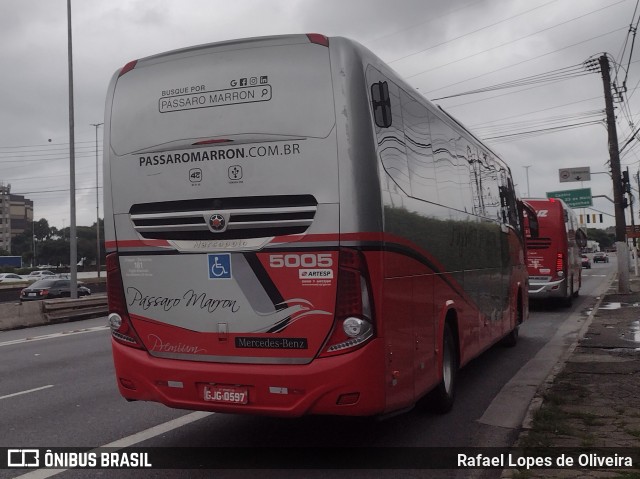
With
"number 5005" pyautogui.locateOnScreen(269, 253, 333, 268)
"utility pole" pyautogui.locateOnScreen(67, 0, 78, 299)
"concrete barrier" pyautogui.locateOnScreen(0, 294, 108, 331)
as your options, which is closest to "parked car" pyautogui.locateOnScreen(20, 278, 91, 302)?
"utility pole" pyautogui.locateOnScreen(67, 0, 78, 299)

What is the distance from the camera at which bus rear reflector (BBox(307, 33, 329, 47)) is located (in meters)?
5.74

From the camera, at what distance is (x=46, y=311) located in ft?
68.9

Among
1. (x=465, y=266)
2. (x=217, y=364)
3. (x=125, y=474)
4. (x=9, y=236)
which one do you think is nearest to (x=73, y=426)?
(x=125, y=474)

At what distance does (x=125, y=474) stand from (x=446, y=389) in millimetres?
3481

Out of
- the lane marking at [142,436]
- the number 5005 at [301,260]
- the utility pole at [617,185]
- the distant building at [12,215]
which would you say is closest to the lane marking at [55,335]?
the lane marking at [142,436]

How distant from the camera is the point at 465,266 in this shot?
8.57 m

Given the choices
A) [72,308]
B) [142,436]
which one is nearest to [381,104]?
[142,436]

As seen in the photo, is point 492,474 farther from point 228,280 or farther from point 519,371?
point 519,371

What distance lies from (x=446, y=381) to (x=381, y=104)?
3.22 metres

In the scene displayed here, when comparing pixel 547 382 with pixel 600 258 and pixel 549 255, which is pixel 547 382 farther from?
pixel 600 258

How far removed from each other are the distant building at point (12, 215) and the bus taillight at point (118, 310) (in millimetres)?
163652

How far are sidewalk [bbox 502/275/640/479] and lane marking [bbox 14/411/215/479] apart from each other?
10.9 feet

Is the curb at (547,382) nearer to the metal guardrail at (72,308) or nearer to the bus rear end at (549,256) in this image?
the bus rear end at (549,256)

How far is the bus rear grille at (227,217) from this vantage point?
5.60 meters
